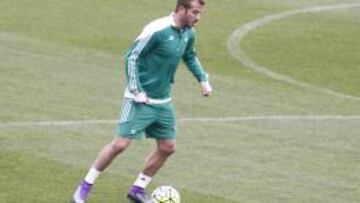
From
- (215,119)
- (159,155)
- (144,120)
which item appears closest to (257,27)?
(215,119)

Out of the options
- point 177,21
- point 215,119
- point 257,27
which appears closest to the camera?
point 177,21

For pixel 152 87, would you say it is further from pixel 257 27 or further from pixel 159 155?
pixel 257 27

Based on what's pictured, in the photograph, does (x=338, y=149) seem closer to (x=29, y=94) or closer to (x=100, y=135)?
(x=100, y=135)

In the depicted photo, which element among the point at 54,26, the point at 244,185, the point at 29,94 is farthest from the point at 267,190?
the point at 54,26

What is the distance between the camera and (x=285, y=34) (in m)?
22.4

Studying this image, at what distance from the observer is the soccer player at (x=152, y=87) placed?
10.9 meters

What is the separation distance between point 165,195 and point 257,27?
12204 millimetres

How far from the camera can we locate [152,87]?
11062mm

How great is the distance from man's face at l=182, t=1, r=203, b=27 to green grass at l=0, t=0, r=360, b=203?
65.7 inches

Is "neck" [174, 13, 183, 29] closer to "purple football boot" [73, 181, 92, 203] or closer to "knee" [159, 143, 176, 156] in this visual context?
"knee" [159, 143, 176, 156]

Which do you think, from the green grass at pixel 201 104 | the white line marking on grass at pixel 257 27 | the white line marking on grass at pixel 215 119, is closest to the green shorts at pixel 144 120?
the green grass at pixel 201 104

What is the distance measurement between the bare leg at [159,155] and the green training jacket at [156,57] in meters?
0.45

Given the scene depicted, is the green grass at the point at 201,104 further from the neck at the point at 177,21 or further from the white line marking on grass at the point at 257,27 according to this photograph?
the neck at the point at 177,21

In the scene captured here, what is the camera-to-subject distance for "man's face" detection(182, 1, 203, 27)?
10.8 metres
